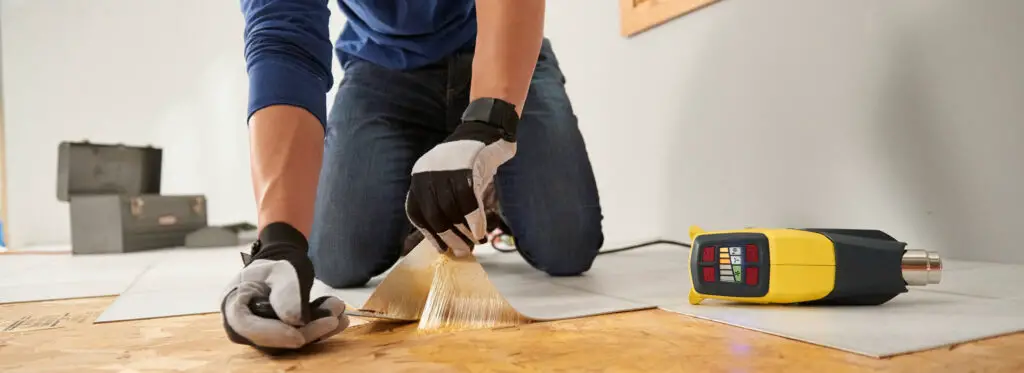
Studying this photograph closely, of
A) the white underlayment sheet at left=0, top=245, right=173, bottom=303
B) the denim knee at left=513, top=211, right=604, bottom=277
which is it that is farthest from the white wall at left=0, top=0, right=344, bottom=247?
the denim knee at left=513, top=211, right=604, bottom=277

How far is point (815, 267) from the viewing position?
737mm

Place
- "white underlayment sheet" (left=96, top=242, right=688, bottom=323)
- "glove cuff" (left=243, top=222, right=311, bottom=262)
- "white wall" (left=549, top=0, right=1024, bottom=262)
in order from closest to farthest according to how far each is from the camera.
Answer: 1. "glove cuff" (left=243, top=222, right=311, bottom=262)
2. "white underlayment sheet" (left=96, top=242, right=688, bottom=323)
3. "white wall" (left=549, top=0, right=1024, bottom=262)

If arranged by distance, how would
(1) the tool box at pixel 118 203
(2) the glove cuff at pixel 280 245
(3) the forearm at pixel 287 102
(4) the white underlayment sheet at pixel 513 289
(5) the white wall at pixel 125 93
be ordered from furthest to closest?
(5) the white wall at pixel 125 93 < (1) the tool box at pixel 118 203 < (4) the white underlayment sheet at pixel 513 289 < (3) the forearm at pixel 287 102 < (2) the glove cuff at pixel 280 245

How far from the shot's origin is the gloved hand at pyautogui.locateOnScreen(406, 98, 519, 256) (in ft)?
2.27

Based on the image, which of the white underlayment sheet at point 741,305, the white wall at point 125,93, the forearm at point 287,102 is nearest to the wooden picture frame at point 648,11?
the white underlayment sheet at point 741,305

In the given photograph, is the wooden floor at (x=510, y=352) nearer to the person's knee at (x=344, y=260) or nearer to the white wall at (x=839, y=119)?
the person's knee at (x=344, y=260)

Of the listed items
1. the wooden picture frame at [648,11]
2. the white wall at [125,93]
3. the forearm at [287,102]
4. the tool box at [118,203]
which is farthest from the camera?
the white wall at [125,93]

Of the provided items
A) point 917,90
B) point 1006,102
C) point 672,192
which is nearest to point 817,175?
point 917,90

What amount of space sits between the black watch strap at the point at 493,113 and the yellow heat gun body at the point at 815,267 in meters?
0.28

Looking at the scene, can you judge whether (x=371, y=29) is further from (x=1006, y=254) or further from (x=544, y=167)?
(x=1006, y=254)

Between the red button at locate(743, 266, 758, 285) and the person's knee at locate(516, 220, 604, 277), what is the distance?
52cm

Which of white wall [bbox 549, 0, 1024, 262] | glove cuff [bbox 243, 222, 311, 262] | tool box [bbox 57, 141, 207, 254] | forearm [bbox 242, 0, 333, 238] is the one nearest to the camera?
glove cuff [bbox 243, 222, 311, 262]

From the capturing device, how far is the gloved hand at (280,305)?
585 mm

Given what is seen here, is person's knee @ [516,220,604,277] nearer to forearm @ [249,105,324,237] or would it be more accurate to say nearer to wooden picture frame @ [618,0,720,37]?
forearm @ [249,105,324,237]
